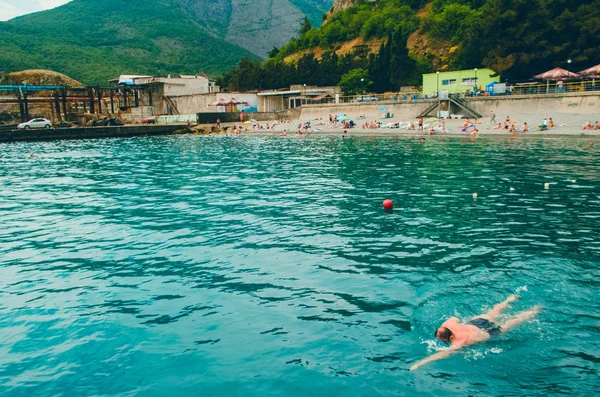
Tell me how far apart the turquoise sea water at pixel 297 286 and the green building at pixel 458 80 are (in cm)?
4227

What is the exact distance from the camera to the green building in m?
60.0

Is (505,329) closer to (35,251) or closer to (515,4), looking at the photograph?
(35,251)

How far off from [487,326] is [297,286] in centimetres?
382

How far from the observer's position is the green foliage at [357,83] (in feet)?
226

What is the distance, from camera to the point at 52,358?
23.9ft

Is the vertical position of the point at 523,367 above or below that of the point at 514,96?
below

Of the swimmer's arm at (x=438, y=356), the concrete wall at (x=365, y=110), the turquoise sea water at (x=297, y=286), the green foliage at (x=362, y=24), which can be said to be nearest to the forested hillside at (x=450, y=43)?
the green foliage at (x=362, y=24)

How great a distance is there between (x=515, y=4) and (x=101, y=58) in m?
105

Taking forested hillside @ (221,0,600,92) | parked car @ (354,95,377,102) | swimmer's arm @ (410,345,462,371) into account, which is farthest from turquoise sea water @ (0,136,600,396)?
forested hillside @ (221,0,600,92)

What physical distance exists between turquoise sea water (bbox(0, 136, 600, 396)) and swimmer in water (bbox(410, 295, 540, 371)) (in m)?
0.16

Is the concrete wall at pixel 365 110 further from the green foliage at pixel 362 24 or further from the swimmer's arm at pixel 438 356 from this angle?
the swimmer's arm at pixel 438 356

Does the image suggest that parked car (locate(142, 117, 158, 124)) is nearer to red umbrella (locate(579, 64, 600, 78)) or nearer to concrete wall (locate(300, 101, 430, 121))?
concrete wall (locate(300, 101, 430, 121))

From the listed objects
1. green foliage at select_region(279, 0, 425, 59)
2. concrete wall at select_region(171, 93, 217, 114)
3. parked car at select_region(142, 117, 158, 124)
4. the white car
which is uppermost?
green foliage at select_region(279, 0, 425, 59)

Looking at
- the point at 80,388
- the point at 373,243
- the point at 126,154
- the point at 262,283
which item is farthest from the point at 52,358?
the point at 126,154
